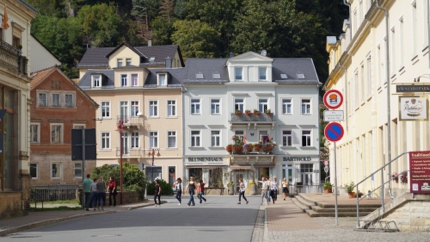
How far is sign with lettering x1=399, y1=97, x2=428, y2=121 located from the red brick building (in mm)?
48848

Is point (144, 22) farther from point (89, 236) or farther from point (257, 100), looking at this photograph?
point (89, 236)

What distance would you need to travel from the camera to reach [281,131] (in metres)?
79.8

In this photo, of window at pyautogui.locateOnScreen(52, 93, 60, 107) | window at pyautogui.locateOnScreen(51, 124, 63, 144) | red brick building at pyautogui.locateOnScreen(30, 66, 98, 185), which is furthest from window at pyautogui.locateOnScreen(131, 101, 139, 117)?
window at pyautogui.locateOnScreen(52, 93, 60, 107)

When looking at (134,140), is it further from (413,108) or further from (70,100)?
(413,108)

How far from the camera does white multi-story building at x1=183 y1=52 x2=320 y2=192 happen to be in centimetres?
7906

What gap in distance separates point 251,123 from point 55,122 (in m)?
18.4

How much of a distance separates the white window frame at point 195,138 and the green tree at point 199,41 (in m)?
25.3

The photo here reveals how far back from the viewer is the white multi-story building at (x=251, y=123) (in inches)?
3113

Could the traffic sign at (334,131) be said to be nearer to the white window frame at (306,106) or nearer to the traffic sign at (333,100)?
the traffic sign at (333,100)

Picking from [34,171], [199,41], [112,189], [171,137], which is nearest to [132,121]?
[171,137]

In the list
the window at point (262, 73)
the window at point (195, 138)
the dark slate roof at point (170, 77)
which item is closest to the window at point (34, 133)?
the dark slate roof at point (170, 77)

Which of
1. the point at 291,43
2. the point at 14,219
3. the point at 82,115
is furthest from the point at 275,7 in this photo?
the point at 14,219

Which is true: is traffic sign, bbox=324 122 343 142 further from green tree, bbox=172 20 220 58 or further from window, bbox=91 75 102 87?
green tree, bbox=172 20 220 58

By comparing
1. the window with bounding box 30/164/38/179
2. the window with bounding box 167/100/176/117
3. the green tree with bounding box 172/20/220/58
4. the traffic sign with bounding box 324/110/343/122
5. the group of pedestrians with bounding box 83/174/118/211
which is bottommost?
the group of pedestrians with bounding box 83/174/118/211
